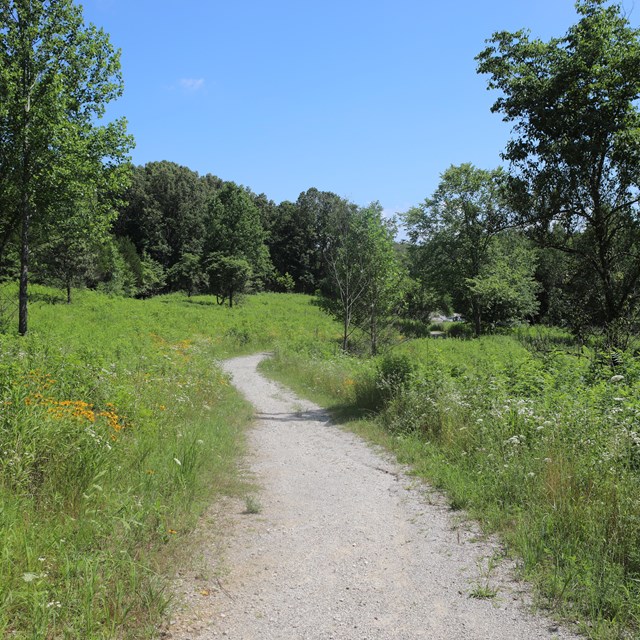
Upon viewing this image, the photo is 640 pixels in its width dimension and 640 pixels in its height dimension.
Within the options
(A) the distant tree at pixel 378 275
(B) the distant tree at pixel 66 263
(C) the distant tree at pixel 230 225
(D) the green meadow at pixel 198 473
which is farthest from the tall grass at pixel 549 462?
(C) the distant tree at pixel 230 225

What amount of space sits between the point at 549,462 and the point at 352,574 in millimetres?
2609

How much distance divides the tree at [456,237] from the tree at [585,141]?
25978 mm

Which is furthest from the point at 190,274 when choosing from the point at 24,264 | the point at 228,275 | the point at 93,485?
the point at 93,485

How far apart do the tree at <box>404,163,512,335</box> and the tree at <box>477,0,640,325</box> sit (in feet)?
85.2

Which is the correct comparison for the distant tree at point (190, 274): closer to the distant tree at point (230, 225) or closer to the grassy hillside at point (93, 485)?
the distant tree at point (230, 225)

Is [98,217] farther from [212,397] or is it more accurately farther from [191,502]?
[191,502]

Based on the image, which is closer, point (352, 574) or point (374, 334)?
point (352, 574)

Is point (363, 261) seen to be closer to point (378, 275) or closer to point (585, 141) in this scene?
point (378, 275)

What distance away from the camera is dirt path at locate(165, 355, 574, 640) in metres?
3.19

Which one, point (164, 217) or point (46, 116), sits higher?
point (164, 217)

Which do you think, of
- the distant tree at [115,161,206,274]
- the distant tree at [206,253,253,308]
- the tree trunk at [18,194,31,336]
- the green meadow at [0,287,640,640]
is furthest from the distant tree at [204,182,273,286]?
the green meadow at [0,287,640,640]

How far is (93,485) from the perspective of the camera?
421 cm

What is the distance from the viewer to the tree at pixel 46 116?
15.4 m

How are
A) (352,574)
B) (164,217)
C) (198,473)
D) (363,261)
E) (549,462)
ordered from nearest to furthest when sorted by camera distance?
(352,574) < (549,462) < (198,473) < (363,261) < (164,217)
